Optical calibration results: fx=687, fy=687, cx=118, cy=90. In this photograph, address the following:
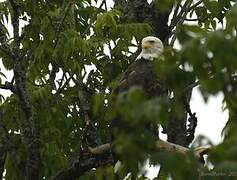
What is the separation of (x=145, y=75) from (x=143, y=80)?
54 mm

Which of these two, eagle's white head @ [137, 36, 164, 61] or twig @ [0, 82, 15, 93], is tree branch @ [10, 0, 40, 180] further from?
eagle's white head @ [137, 36, 164, 61]

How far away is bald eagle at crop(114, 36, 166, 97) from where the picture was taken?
187 inches

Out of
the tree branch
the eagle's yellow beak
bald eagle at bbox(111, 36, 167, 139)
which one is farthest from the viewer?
the eagle's yellow beak

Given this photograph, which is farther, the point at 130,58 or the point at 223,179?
the point at 130,58

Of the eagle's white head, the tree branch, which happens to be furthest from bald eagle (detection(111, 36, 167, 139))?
the tree branch

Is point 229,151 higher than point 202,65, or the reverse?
point 202,65

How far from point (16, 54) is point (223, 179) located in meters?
3.02

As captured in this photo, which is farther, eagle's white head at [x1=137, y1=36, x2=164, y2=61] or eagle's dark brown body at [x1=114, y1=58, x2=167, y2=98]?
eagle's white head at [x1=137, y1=36, x2=164, y2=61]

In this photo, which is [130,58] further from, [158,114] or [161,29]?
[158,114]

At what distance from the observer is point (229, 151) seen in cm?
175

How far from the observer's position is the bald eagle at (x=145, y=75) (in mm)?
4744

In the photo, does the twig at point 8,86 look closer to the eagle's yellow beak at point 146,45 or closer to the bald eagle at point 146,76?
the bald eagle at point 146,76

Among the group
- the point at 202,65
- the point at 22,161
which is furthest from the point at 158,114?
the point at 22,161

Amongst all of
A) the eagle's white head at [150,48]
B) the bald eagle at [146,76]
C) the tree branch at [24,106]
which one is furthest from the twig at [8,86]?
the eagle's white head at [150,48]
